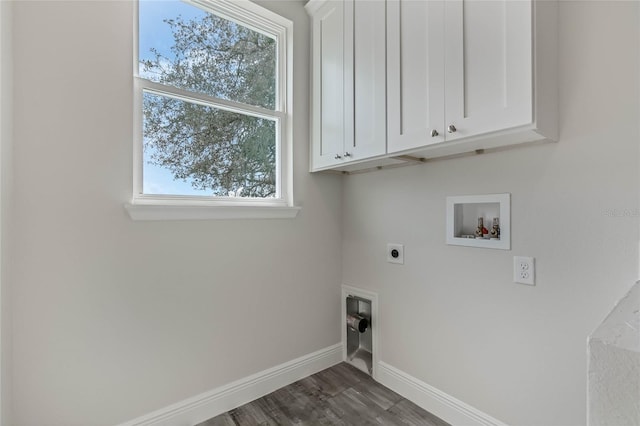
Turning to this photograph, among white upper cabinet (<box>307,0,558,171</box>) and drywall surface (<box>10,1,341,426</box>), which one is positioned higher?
white upper cabinet (<box>307,0,558,171</box>)

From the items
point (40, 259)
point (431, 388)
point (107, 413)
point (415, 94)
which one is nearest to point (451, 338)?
point (431, 388)

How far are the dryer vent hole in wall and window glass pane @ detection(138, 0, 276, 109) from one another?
153cm

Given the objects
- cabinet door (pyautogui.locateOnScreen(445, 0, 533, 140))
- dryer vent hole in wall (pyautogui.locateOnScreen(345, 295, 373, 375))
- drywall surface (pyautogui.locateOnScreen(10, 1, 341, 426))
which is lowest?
dryer vent hole in wall (pyautogui.locateOnScreen(345, 295, 373, 375))

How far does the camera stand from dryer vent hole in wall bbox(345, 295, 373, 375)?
212 centimetres

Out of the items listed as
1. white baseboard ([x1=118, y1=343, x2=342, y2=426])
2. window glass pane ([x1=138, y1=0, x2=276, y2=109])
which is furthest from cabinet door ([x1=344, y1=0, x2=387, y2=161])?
white baseboard ([x1=118, y1=343, x2=342, y2=426])

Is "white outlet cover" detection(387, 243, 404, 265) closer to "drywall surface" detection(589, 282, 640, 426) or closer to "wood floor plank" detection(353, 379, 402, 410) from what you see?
"wood floor plank" detection(353, 379, 402, 410)

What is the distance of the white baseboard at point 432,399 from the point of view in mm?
1548

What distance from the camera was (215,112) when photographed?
1.79 m

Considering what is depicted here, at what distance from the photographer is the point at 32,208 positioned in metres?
1.26

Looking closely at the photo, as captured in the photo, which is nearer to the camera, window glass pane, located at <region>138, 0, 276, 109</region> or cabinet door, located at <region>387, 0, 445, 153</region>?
cabinet door, located at <region>387, 0, 445, 153</region>

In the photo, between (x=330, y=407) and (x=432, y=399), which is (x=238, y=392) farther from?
(x=432, y=399)

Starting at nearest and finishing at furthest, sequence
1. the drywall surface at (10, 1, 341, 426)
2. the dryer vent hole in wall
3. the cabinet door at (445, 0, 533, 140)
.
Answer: the cabinet door at (445, 0, 533, 140), the drywall surface at (10, 1, 341, 426), the dryer vent hole in wall

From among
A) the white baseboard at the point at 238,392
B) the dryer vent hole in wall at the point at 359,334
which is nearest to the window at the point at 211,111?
the dryer vent hole in wall at the point at 359,334

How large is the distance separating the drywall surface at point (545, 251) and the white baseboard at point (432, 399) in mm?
40
